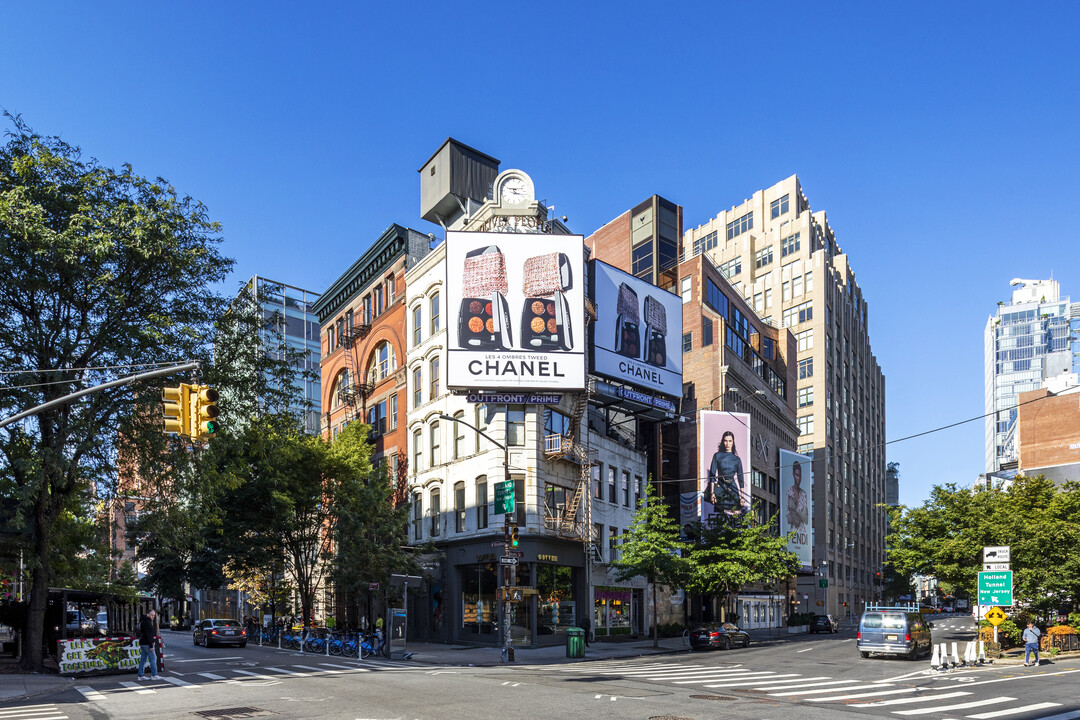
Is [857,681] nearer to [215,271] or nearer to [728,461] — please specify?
[215,271]

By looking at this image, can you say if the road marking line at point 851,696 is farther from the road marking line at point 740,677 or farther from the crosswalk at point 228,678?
the crosswalk at point 228,678

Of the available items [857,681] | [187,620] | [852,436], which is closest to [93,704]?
[857,681]

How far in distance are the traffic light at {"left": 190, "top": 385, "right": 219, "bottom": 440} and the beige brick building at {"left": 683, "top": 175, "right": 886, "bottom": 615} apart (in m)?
85.7

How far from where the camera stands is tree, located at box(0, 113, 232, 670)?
26.5 meters

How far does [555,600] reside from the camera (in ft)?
147

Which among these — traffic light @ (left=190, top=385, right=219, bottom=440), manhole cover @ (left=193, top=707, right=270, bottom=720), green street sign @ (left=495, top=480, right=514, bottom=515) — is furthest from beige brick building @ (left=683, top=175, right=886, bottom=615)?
traffic light @ (left=190, top=385, right=219, bottom=440)

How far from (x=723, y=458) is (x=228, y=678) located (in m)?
43.7

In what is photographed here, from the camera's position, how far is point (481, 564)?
4488 centimetres

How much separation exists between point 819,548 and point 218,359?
282 feet

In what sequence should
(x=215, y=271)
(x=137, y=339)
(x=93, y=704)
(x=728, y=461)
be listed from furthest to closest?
(x=728, y=461) → (x=215, y=271) → (x=137, y=339) → (x=93, y=704)

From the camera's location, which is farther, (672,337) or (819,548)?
(819,548)

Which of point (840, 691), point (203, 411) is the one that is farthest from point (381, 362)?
point (203, 411)

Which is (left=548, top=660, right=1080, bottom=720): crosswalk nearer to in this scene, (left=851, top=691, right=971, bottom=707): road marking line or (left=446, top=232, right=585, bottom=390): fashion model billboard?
(left=851, top=691, right=971, bottom=707): road marking line

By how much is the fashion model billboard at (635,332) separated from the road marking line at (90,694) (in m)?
30.6
